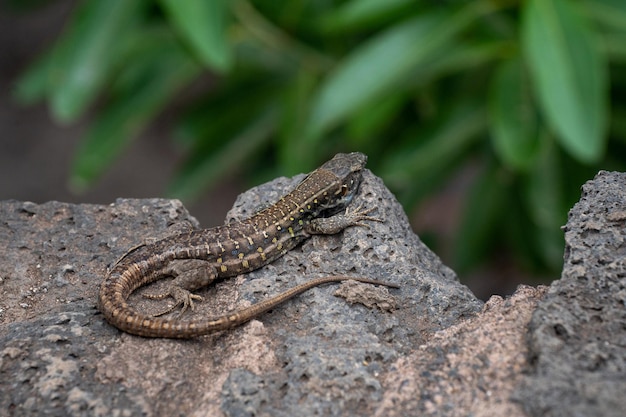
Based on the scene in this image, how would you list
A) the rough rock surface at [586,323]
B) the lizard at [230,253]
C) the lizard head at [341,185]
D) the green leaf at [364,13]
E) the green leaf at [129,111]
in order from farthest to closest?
the green leaf at [129,111] < the green leaf at [364,13] < the lizard head at [341,185] < the lizard at [230,253] < the rough rock surface at [586,323]

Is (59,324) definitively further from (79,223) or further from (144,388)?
(79,223)

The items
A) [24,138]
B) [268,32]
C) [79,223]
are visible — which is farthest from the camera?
[24,138]

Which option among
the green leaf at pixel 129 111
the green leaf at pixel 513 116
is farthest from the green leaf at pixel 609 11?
the green leaf at pixel 129 111

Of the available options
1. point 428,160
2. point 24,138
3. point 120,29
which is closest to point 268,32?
point 120,29

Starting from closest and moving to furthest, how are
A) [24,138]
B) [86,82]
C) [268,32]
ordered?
[86,82] → [268,32] → [24,138]

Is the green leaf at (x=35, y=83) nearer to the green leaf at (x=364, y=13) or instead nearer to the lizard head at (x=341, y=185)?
the green leaf at (x=364, y=13)

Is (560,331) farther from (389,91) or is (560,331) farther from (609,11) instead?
(609,11)
